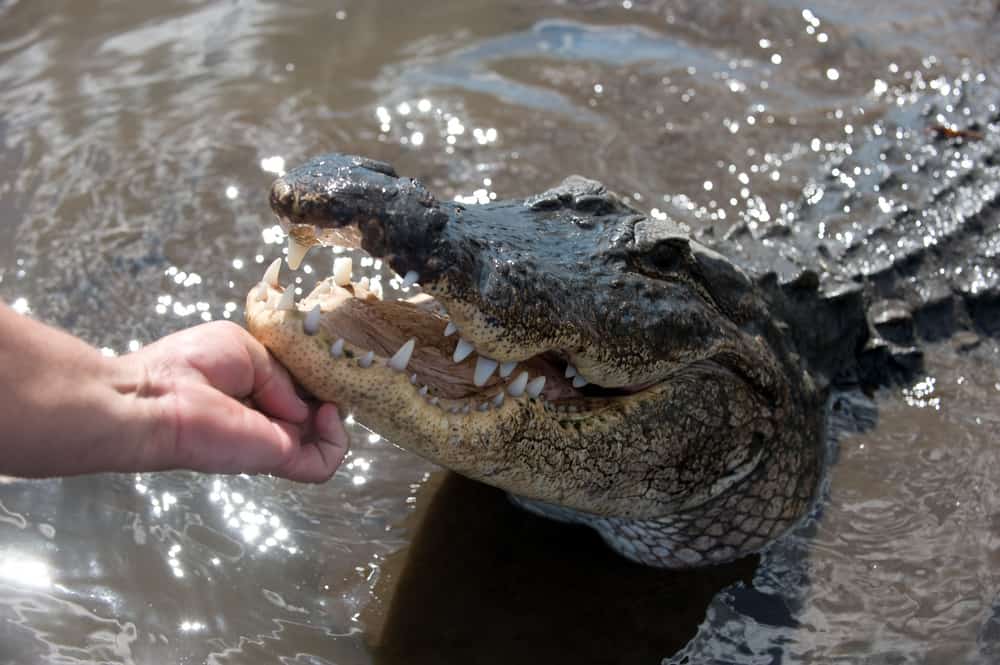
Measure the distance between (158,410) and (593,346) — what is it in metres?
1.19

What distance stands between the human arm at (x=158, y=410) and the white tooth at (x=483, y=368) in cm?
39

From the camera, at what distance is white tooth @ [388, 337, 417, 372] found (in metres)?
2.53

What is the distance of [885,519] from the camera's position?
3781 millimetres

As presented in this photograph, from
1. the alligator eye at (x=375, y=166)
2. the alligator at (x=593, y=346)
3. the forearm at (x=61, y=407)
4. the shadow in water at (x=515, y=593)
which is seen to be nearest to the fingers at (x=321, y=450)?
the alligator at (x=593, y=346)

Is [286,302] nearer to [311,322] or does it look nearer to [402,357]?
[311,322]

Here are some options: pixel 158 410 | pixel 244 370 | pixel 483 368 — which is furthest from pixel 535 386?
pixel 158 410

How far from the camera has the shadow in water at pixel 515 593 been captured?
3176mm

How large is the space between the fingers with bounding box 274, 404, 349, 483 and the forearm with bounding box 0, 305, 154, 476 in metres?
0.46

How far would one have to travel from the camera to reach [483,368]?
2713 millimetres

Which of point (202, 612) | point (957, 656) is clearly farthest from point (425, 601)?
point (957, 656)

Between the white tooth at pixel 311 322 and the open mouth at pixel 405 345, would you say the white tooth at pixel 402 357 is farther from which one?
the white tooth at pixel 311 322

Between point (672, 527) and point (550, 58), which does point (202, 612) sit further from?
point (550, 58)

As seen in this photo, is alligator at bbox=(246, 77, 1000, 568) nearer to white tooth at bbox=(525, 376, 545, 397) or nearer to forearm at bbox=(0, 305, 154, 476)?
white tooth at bbox=(525, 376, 545, 397)

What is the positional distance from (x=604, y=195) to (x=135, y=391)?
5.28 feet
